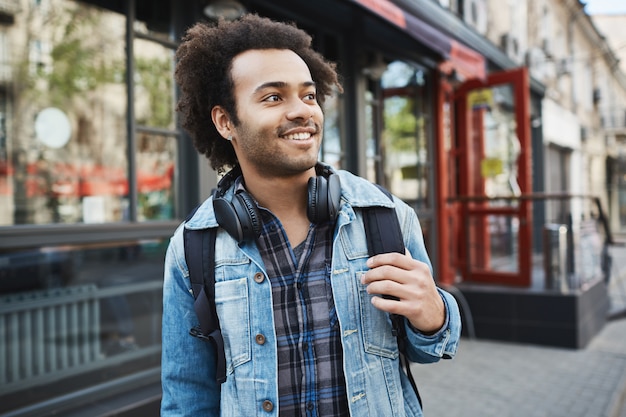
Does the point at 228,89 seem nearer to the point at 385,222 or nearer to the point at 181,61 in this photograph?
the point at 181,61

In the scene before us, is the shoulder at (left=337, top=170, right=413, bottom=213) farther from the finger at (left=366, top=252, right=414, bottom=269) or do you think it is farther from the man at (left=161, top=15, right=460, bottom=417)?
the finger at (left=366, top=252, right=414, bottom=269)

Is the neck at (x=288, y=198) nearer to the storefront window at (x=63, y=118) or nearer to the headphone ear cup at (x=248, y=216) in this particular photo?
the headphone ear cup at (x=248, y=216)

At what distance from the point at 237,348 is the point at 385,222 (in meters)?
0.54

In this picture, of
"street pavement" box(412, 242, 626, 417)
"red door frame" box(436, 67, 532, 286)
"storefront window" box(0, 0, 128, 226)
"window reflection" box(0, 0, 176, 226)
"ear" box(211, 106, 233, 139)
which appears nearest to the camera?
"ear" box(211, 106, 233, 139)

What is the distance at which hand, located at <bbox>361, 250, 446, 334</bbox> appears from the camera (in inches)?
52.0

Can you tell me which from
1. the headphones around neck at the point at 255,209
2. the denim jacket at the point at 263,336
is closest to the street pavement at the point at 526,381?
the denim jacket at the point at 263,336

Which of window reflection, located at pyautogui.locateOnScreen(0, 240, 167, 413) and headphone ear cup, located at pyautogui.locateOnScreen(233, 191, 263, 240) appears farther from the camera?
window reflection, located at pyautogui.locateOnScreen(0, 240, 167, 413)

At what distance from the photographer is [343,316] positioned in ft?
4.70

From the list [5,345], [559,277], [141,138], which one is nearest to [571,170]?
[559,277]

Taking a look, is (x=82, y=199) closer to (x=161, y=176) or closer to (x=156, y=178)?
(x=156, y=178)

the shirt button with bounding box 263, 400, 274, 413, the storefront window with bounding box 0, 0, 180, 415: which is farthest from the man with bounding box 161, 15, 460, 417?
the storefront window with bounding box 0, 0, 180, 415

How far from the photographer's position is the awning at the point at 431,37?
436 centimetres

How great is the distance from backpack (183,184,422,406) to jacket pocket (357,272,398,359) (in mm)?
25

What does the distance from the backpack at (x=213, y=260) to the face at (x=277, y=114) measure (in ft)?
0.81
